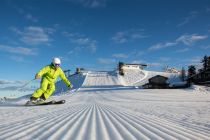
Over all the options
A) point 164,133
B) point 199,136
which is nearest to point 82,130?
point 164,133

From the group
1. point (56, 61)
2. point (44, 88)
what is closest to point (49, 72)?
point (56, 61)

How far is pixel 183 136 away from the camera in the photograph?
4.07 m

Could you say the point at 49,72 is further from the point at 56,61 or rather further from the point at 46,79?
the point at 56,61

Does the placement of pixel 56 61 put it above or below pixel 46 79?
above

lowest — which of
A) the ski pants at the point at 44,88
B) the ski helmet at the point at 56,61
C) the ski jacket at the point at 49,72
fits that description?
the ski pants at the point at 44,88

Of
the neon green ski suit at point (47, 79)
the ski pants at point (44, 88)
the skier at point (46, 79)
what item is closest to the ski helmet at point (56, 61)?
the skier at point (46, 79)

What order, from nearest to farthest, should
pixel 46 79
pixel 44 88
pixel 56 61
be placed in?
pixel 44 88 < pixel 46 79 < pixel 56 61

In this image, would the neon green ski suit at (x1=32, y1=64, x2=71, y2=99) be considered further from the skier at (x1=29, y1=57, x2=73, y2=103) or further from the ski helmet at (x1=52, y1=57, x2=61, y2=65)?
the ski helmet at (x1=52, y1=57, x2=61, y2=65)

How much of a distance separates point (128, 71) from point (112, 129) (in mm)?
113597

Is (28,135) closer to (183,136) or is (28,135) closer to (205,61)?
(183,136)

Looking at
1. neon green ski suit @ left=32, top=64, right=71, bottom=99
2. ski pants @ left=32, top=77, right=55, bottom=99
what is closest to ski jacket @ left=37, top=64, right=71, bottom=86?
neon green ski suit @ left=32, top=64, right=71, bottom=99

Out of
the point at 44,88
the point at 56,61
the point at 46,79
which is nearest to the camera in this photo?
the point at 44,88

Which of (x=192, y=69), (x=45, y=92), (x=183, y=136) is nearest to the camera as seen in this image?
(x=183, y=136)

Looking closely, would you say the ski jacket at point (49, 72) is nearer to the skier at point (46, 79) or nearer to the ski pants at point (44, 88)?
the skier at point (46, 79)
